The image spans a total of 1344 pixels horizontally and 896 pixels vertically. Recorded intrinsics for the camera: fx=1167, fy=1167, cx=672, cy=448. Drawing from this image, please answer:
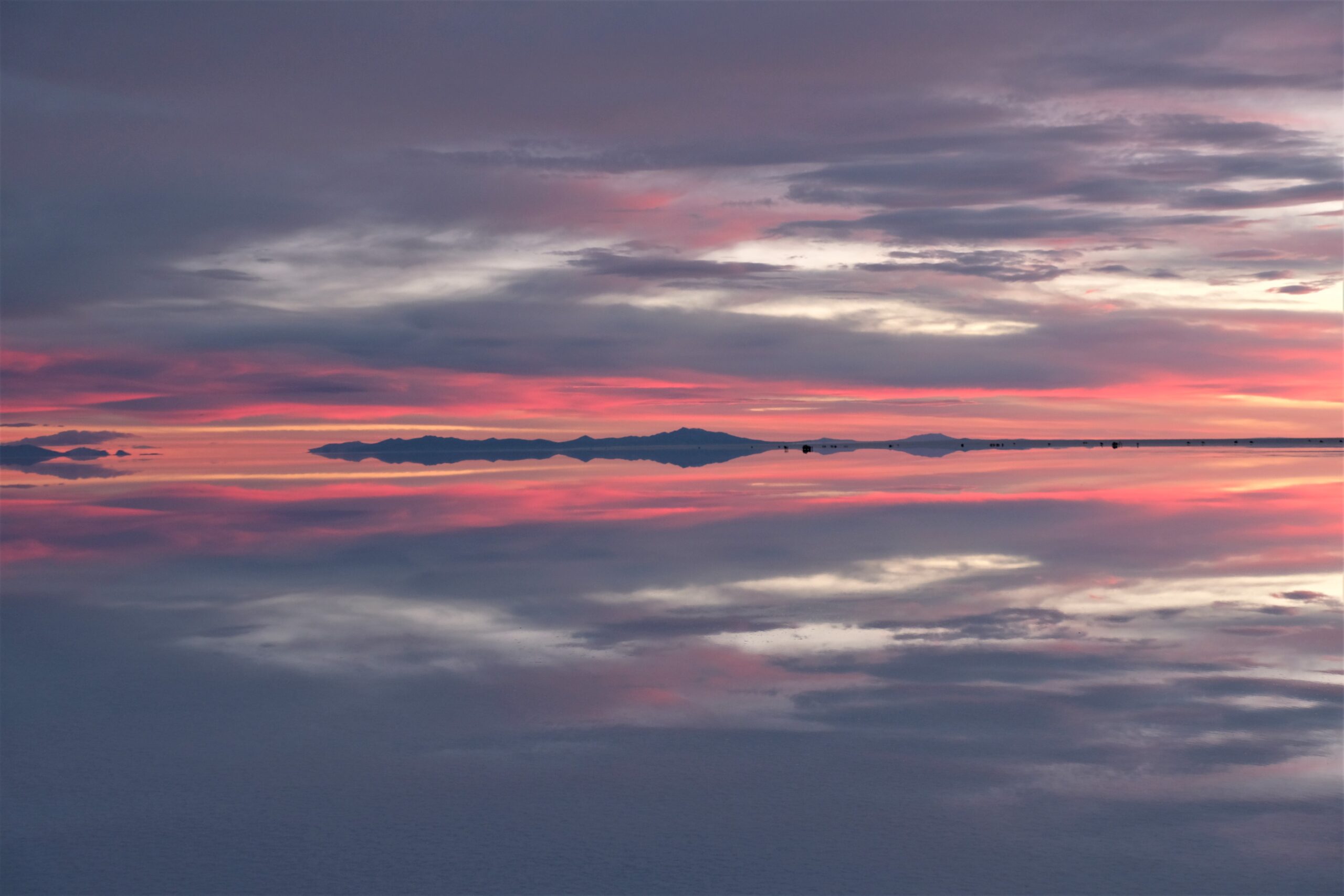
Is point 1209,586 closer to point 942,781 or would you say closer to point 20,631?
point 942,781

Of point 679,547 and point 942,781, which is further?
point 679,547

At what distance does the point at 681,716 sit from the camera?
1380 cm

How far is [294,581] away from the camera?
2455cm

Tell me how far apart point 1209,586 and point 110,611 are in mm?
20324

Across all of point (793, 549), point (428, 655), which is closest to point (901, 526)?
point (793, 549)

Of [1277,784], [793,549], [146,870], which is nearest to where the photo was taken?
[146,870]

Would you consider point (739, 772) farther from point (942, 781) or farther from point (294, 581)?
point (294, 581)

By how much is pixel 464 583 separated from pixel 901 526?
14.5 meters

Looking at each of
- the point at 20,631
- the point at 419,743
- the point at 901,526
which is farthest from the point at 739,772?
the point at 901,526

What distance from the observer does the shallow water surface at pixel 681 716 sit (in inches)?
388

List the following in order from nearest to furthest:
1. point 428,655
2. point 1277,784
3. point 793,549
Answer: point 1277,784
point 428,655
point 793,549

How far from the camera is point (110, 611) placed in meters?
21.2

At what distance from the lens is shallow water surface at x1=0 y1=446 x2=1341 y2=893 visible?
9867 mm

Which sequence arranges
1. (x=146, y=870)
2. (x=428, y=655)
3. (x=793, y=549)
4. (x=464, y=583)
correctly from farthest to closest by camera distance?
(x=793, y=549), (x=464, y=583), (x=428, y=655), (x=146, y=870)
